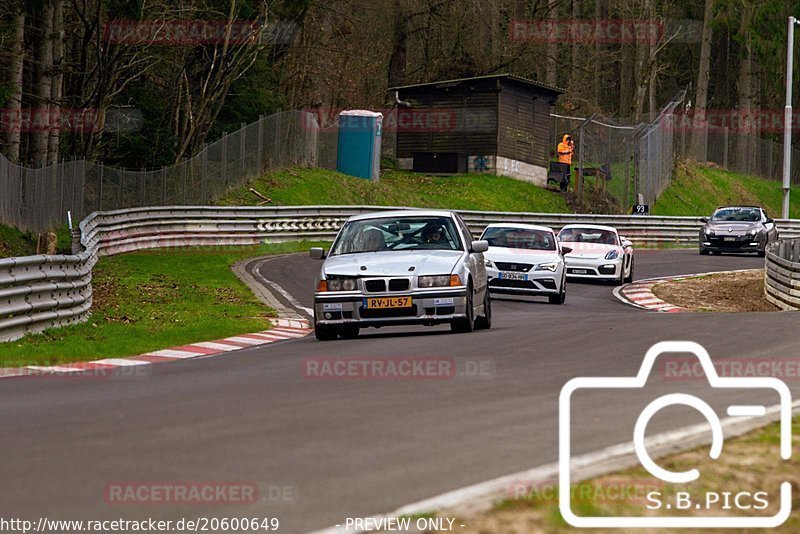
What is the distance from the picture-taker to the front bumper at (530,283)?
969 inches

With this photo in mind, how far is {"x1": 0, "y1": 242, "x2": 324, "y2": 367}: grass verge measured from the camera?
52.4ft

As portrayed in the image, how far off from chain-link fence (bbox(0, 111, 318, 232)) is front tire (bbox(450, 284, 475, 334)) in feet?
47.6

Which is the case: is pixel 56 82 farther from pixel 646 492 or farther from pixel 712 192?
pixel 712 192

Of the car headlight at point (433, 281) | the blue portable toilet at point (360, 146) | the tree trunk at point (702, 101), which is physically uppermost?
the tree trunk at point (702, 101)

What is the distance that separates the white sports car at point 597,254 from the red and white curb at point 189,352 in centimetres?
1092

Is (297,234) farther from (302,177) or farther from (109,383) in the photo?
(109,383)

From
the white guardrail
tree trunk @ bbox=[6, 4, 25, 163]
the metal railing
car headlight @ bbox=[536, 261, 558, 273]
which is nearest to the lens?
the white guardrail

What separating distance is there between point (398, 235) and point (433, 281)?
4.73ft

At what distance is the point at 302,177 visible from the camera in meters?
49.2

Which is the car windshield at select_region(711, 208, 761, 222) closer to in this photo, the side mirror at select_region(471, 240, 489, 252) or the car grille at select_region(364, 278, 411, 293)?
the side mirror at select_region(471, 240, 489, 252)

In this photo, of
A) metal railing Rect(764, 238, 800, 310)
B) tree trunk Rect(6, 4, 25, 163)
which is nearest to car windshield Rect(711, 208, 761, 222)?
metal railing Rect(764, 238, 800, 310)

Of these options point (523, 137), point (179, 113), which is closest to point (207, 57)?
point (179, 113)

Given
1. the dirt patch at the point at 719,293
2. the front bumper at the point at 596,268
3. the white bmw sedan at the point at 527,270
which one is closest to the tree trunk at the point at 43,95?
the front bumper at the point at 596,268

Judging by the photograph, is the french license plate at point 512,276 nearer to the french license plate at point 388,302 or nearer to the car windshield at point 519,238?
the car windshield at point 519,238
